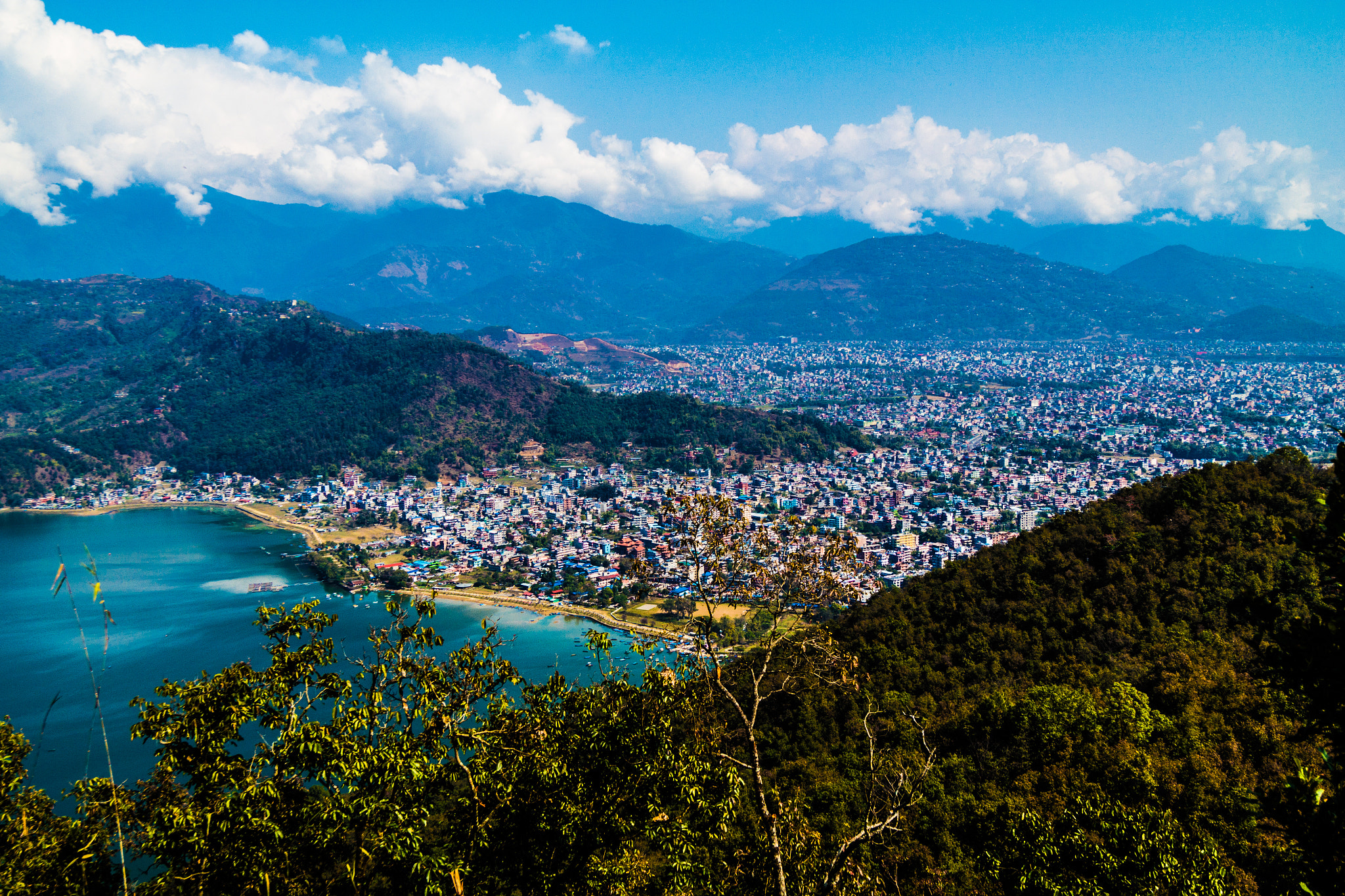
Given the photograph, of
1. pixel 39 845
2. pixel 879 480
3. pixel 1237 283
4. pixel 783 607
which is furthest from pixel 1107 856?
pixel 1237 283

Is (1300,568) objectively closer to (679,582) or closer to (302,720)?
(302,720)

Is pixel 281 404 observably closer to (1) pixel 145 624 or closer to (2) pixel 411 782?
(1) pixel 145 624

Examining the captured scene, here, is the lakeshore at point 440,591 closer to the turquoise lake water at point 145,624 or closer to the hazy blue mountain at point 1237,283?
the turquoise lake water at point 145,624

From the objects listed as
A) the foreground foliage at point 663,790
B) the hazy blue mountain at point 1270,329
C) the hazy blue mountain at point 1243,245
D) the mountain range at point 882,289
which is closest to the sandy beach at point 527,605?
the foreground foliage at point 663,790

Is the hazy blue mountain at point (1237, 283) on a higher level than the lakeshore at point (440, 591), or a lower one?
higher

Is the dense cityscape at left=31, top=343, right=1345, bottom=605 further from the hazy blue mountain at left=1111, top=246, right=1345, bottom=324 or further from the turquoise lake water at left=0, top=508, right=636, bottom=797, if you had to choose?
the hazy blue mountain at left=1111, top=246, right=1345, bottom=324

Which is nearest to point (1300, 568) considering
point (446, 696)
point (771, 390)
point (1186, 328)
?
point (446, 696)

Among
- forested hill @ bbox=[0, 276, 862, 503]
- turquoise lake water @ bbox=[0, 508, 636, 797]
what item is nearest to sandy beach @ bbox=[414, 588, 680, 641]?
turquoise lake water @ bbox=[0, 508, 636, 797]
